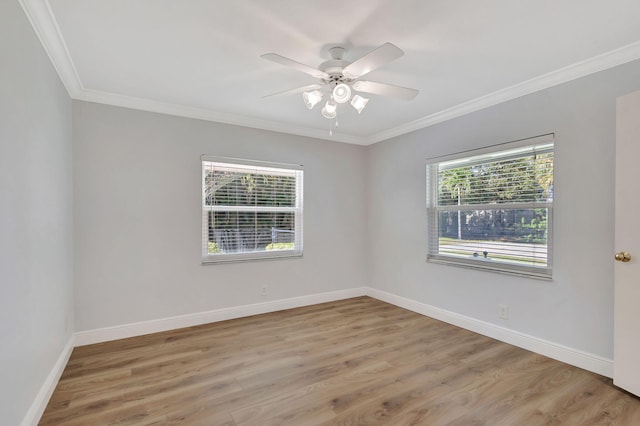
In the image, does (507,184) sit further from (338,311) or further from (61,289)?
(61,289)

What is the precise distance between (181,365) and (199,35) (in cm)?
252

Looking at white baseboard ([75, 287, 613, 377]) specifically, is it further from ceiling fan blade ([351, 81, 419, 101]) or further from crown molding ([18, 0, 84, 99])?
ceiling fan blade ([351, 81, 419, 101])

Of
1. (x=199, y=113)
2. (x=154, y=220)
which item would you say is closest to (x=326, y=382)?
(x=154, y=220)

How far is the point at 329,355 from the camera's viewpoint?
2.75 meters

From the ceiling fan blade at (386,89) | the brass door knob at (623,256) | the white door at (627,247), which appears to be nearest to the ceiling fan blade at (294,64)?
the ceiling fan blade at (386,89)

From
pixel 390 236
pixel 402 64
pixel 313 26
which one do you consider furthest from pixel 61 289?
pixel 390 236

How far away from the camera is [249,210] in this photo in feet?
12.6

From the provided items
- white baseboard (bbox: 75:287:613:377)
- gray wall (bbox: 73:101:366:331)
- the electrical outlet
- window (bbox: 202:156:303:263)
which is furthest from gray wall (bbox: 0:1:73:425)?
the electrical outlet

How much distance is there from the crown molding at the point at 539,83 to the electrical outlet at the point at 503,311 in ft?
6.64

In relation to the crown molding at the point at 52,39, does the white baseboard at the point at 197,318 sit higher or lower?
lower

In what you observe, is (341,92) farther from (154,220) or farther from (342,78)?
(154,220)

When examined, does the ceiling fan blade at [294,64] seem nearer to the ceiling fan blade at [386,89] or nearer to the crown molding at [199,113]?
the ceiling fan blade at [386,89]

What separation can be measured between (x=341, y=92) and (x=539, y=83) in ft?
6.14

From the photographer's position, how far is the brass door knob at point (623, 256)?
2.12 metres
